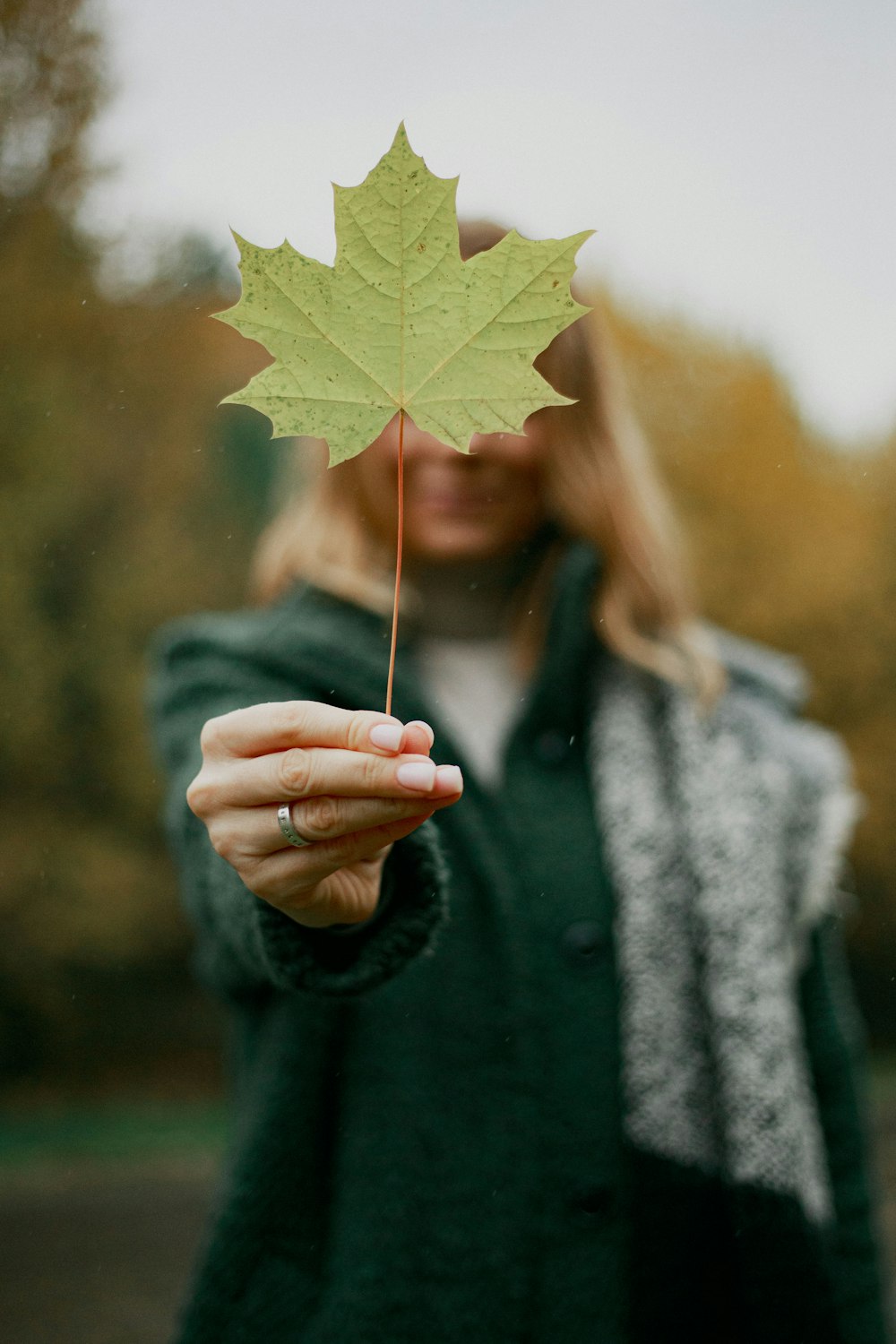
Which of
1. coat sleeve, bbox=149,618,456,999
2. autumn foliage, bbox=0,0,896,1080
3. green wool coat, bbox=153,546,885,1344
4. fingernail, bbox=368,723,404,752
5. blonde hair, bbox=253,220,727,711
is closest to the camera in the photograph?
fingernail, bbox=368,723,404,752

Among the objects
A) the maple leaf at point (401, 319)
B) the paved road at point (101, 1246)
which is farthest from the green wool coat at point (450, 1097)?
the paved road at point (101, 1246)

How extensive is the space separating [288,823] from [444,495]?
38cm

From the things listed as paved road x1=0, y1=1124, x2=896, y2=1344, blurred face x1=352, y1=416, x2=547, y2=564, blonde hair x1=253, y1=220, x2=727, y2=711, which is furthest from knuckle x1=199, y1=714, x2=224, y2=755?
paved road x1=0, y1=1124, x2=896, y2=1344

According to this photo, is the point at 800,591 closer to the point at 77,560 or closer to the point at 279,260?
the point at 77,560

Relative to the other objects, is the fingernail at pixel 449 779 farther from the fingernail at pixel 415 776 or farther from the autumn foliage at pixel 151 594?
the autumn foliage at pixel 151 594

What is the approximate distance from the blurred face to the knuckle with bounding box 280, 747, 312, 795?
1.16 feet

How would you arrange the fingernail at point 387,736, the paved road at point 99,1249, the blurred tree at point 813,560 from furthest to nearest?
the blurred tree at point 813,560
the paved road at point 99,1249
the fingernail at point 387,736

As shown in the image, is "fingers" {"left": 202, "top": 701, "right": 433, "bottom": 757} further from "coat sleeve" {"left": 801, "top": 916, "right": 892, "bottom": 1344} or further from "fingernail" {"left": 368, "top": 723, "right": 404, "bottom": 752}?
"coat sleeve" {"left": 801, "top": 916, "right": 892, "bottom": 1344}

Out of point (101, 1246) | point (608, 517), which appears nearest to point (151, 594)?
point (101, 1246)

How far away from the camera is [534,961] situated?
0.97m

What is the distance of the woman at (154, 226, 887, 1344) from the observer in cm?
80

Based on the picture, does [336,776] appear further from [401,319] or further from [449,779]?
[401,319]

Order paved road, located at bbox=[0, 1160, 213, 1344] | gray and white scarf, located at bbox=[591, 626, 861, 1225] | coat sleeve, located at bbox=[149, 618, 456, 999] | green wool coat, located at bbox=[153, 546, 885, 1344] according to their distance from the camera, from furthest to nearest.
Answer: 1. paved road, located at bbox=[0, 1160, 213, 1344]
2. gray and white scarf, located at bbox=[591, 626, 861, 1225]
3. green wool coat, located at bbox=[153, 546, 885, 1344]
4. coat sleeve, located at bbox=[149, 618, 456, 999]

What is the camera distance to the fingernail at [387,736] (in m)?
0.46
